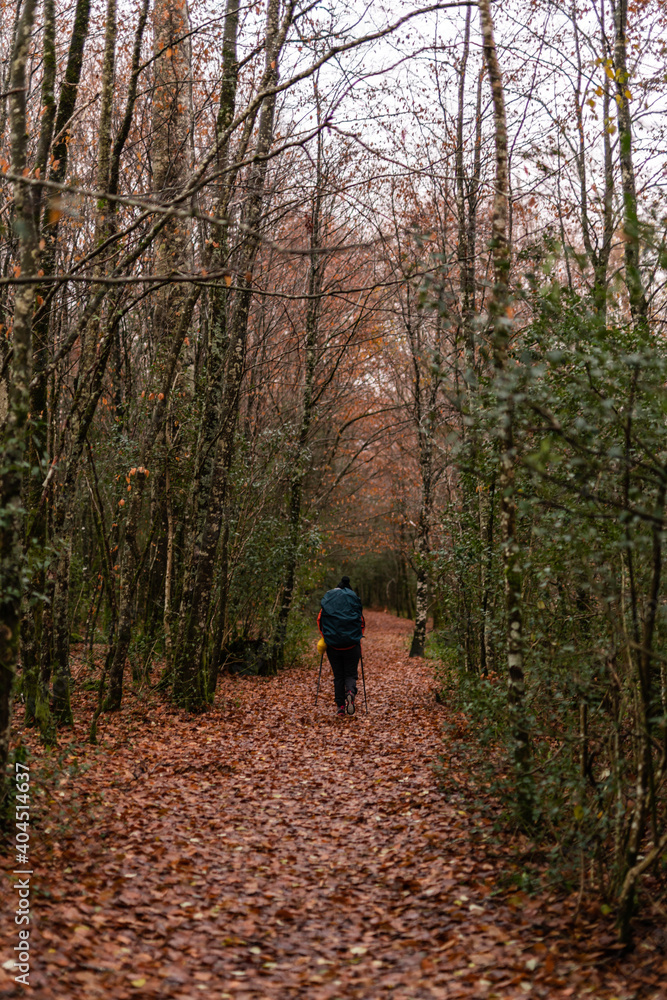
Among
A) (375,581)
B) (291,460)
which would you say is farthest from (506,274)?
(375,581)

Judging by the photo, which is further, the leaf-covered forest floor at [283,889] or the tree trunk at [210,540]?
the tree trunk at [210,540]

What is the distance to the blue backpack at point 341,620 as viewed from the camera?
10.3 m

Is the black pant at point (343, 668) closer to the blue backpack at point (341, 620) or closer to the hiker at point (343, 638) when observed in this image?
the hiker at point (343, 638)

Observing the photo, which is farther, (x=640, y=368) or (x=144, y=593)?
(x=144, y=593)

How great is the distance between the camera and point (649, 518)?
10.1 feet

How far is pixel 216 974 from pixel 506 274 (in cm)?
473

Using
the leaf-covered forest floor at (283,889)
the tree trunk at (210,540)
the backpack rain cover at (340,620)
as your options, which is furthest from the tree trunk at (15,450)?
the backpack rain cover at (340,620)

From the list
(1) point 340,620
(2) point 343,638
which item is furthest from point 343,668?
(1) point 340,620

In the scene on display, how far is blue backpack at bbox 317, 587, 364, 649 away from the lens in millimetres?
10305

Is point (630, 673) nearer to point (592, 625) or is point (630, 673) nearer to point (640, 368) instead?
point (592, 625)

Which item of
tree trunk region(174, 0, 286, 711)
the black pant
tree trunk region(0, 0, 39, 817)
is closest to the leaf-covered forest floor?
tree trunk region(0, 0, 39, 817)

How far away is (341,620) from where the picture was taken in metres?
10.4

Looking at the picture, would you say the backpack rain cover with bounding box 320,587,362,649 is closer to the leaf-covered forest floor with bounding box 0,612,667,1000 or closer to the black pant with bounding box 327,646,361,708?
the black pant with bounding box 327,646,361,708

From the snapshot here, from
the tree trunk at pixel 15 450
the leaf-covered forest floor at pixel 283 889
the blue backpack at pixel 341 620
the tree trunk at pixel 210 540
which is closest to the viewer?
the leaf-covered forest floor at pixel 283 889
